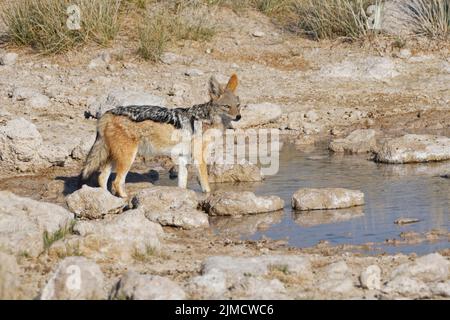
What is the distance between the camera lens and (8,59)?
49.8 feet

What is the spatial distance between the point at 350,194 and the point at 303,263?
275 centimetres

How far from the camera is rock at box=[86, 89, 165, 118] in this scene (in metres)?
12.9

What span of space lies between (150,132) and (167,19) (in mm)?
5816

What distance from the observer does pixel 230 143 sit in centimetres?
1281

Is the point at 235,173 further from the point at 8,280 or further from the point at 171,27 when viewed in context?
the point at 171,27

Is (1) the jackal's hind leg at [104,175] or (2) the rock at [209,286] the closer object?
(2) the rock at [209,286]

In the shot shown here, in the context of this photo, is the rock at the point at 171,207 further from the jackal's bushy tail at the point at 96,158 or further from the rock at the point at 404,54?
the rock at the point at 404,54

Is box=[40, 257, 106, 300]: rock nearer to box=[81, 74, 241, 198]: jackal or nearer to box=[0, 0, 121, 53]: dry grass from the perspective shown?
box=[81, 74, 241, 198]: jackal

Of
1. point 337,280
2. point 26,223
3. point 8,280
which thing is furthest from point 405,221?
point 8,280

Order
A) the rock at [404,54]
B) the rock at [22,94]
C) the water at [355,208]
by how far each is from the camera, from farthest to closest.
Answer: the rock at [404,54], the rock at [22,94], the water at [355,208]

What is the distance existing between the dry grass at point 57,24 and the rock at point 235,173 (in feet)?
17.1

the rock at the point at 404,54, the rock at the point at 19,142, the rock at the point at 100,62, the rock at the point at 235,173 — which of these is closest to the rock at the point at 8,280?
the rock at the point at 235,173

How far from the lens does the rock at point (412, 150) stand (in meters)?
11.6
